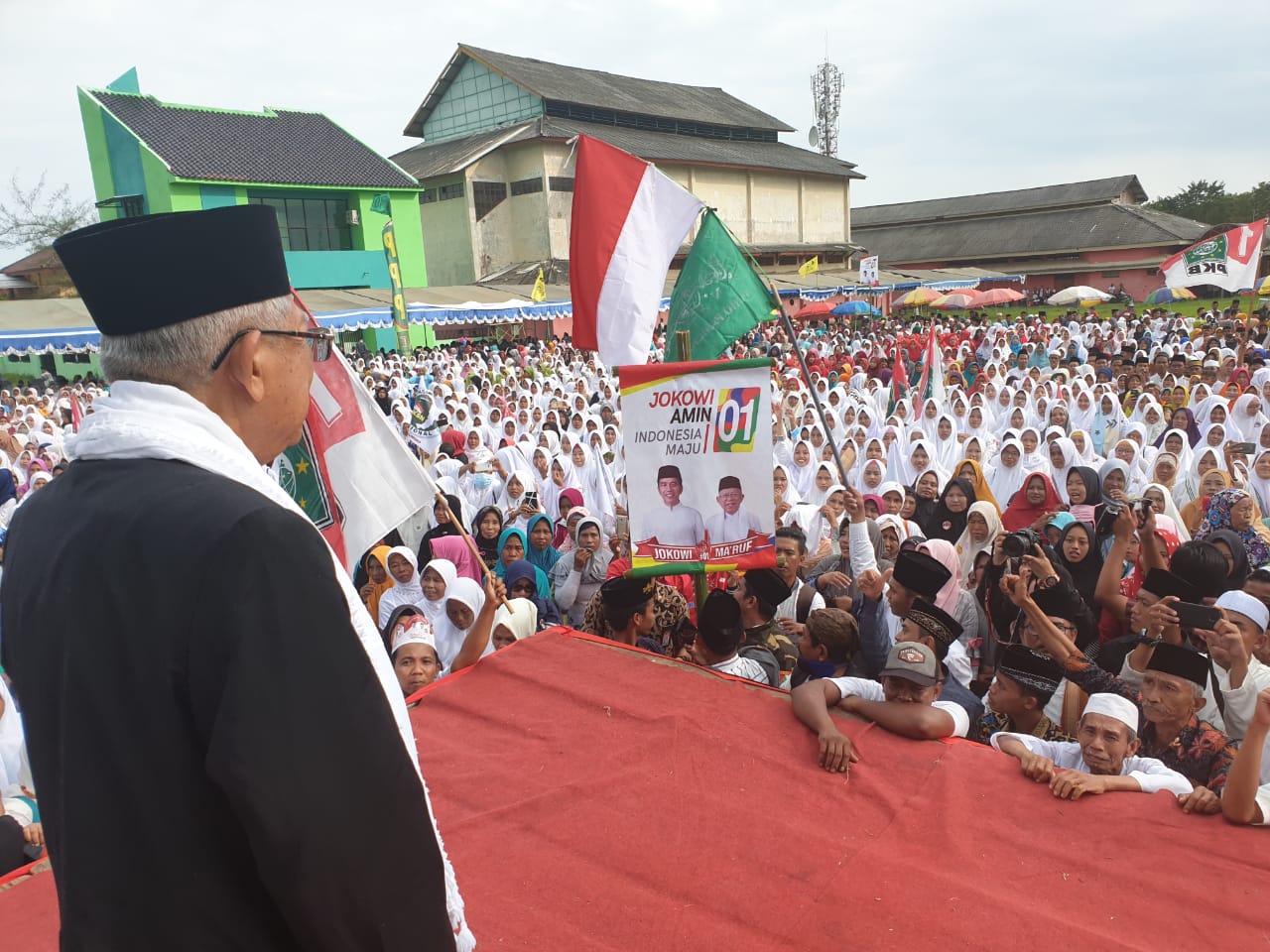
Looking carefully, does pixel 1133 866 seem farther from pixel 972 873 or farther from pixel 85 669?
pixel 85 669

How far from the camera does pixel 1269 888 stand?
5.91ft

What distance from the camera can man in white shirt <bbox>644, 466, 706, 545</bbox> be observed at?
3762 millimetres

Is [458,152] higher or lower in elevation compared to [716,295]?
higher

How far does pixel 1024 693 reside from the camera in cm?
345

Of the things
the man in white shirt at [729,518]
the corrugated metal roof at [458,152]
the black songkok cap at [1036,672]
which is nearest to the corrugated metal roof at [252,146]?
the corrugated metal roof at [458,152]

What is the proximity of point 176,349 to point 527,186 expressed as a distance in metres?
38.8

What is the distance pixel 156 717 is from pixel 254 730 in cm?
13

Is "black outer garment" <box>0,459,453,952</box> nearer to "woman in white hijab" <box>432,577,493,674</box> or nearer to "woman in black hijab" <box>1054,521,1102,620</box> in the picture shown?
"woman in white hijab" <box>432,577,493,674</box>

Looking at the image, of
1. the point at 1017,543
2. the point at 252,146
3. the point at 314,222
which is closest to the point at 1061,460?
the point at 1017,543

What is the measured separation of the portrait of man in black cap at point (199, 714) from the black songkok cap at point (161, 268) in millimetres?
114

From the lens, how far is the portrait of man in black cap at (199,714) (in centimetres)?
90

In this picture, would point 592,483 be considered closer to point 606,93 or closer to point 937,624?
point 937,624

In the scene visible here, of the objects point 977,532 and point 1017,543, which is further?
point 977,532

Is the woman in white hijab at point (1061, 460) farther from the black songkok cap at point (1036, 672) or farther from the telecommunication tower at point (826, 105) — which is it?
the telecommunication tower at point (826, 105)
